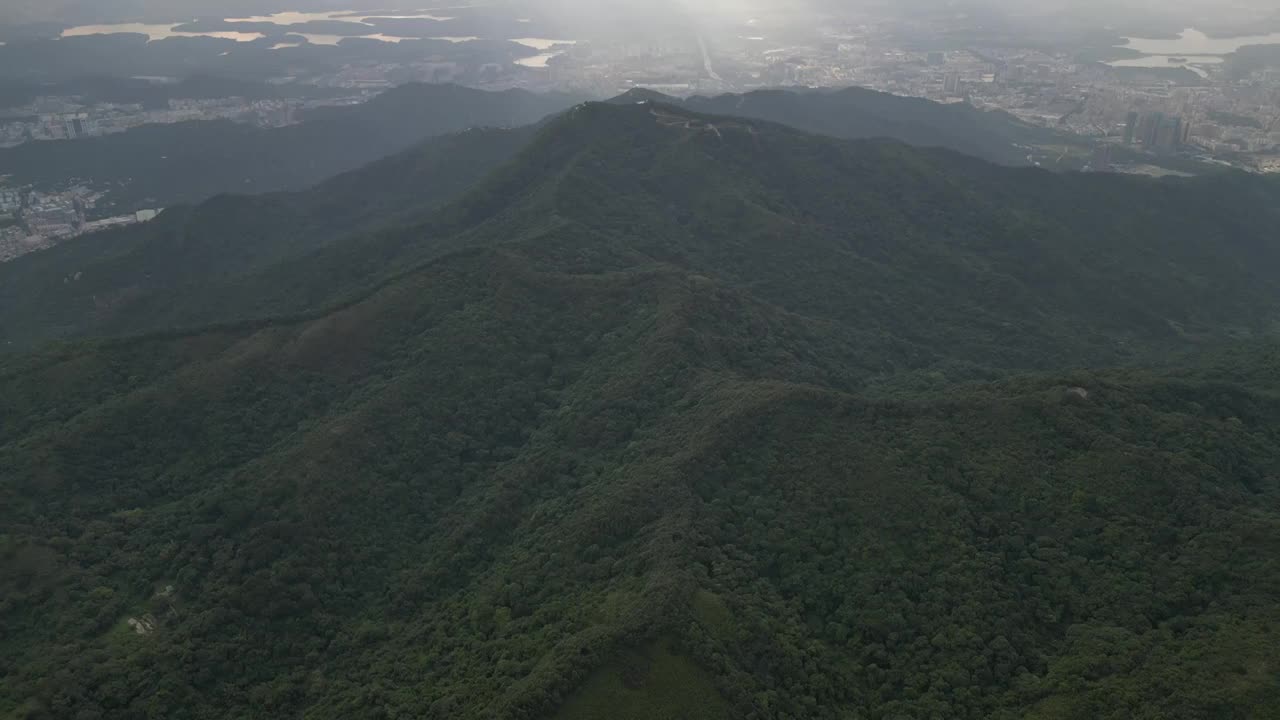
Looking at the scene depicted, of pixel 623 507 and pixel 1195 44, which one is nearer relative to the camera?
pixel 623 507

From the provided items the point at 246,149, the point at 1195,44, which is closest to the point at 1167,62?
the point at 1195,44

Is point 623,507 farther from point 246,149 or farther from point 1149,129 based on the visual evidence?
point 1149,129

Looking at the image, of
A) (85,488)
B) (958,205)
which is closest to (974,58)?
(958,205)

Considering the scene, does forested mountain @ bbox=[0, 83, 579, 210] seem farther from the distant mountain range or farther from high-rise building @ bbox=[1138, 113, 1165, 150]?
high-rise building @ bbox=[1138, 113, 1165, 150]

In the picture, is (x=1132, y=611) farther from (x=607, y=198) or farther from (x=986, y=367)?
(x=607, y=198)

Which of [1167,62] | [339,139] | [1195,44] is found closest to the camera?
[339,139]
